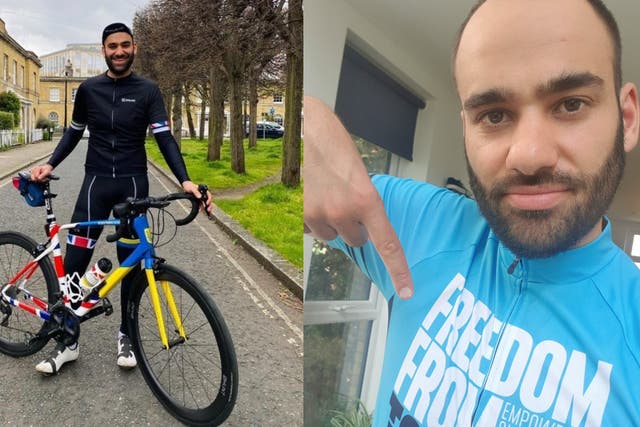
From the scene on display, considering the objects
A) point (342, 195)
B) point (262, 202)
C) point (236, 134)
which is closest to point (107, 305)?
point (342, 195)

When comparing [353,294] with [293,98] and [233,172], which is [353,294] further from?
[233,172]

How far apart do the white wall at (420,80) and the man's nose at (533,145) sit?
0.04 m

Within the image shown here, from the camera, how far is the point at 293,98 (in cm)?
157

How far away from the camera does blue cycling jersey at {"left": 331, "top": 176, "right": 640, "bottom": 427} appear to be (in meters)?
0.34

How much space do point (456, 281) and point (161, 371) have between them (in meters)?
1.67

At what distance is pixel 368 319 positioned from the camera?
0.46m

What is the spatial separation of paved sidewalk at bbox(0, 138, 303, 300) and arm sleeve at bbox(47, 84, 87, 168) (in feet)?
0.19

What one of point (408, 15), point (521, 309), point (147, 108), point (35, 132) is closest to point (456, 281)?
point (521, 309)

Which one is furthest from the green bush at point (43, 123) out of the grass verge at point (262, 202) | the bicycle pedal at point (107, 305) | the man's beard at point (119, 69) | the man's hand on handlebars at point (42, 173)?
the grass verge at point (262, 202)

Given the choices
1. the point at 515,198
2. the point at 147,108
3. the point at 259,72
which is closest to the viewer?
the point at 515,198

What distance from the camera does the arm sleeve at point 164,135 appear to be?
1.54 metres

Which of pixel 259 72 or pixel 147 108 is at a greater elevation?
pixel 259 72

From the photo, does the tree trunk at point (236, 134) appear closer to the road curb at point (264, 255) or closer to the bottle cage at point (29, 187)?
the road curb at point (264, 255)

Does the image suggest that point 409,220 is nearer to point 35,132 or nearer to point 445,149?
point 445,149
